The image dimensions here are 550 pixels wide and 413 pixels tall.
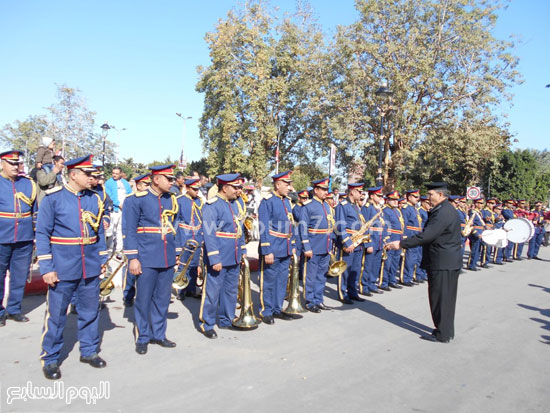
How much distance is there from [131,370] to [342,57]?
24.4 m

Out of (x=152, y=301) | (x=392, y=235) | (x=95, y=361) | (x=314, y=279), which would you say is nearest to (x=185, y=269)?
(x=152, y=301)

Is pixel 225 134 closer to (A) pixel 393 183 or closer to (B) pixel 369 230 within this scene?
(A) pixel 393 183

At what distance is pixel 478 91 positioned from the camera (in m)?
24.3

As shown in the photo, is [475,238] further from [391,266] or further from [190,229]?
[190,229]

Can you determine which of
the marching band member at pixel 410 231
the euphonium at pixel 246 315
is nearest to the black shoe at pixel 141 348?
the euphonium at pixel 246 315

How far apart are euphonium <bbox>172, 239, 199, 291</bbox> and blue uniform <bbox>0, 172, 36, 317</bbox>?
6.97 ft

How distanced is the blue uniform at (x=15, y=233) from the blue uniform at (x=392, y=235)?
6.86 m

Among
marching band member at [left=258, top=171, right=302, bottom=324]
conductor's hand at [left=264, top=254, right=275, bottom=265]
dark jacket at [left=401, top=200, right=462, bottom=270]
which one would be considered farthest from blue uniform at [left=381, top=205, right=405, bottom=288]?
conductor's hand at [left=264, top=254, right=275, bottom=265]

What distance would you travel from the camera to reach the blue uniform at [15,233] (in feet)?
19.2

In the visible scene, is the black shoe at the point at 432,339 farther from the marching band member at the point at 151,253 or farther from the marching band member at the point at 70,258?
the marching band member at the point at 70,258

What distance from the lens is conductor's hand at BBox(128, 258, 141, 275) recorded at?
5066mm

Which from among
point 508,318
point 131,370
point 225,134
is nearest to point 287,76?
point 225,134

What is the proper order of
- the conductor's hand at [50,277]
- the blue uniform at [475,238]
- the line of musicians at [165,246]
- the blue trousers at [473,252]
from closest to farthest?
the conductor's hand at [50,277], the line of musicians at [165,246], the blue uniform at [475,238], the blue trousers at [473,252]

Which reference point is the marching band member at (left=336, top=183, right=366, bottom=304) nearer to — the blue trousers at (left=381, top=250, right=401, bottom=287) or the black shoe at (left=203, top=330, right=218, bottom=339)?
the blue trousers at (left=381, top=250, right=401, bottom=287)
